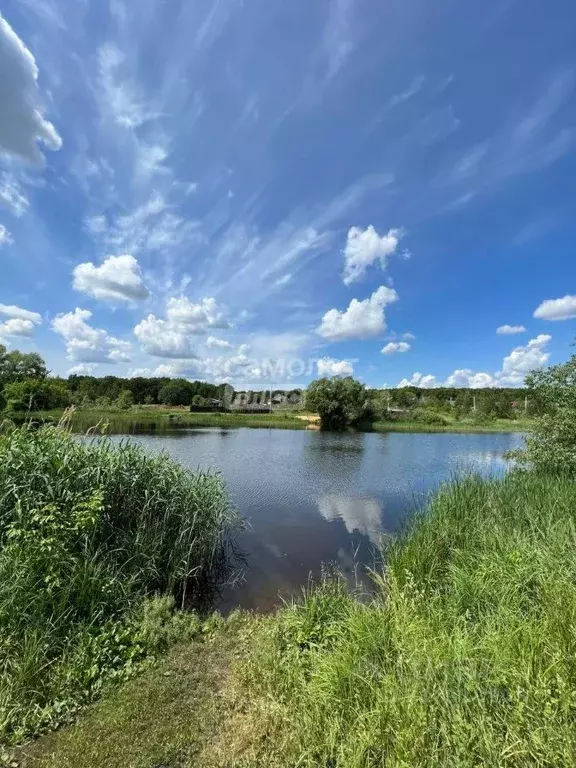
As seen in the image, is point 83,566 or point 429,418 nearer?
point 83,566

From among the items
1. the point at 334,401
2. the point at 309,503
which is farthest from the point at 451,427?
the point at 309,503

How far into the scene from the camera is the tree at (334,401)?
2410 inches

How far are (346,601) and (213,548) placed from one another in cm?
355

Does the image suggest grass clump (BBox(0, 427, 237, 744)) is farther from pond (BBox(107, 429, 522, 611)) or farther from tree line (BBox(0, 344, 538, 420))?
tree line (BBox(0, 344, 538, 420))

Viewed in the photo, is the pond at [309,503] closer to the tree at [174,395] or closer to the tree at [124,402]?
the tree at [124,402]

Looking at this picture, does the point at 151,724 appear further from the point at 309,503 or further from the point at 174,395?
the point at 174,395

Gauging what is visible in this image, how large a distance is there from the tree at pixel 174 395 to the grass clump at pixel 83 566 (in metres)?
97.6

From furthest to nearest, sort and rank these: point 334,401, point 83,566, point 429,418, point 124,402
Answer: point 124,402 → point 429,418 → point 334,401 → point 83,566

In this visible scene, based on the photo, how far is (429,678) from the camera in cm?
303

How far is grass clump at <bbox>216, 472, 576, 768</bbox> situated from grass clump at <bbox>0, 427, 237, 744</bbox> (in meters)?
1.56

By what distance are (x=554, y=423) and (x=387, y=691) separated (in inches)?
413

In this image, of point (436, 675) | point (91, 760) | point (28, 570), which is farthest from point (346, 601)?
point (28, 570)

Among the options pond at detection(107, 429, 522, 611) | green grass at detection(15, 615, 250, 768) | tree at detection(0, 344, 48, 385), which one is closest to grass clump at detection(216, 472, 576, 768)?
green grass at detection(15, 615, 250, 768)

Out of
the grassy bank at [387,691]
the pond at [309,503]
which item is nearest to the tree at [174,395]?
the pond at [309,503]
